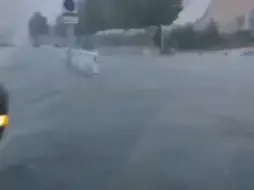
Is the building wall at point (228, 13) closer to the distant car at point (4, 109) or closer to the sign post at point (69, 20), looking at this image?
the sign post at point (69, 20)

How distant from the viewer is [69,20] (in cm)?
293

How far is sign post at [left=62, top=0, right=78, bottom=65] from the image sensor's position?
291cm

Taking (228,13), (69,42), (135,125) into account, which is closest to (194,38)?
(228,13)

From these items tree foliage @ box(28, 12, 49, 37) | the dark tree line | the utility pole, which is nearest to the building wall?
the dark tree line

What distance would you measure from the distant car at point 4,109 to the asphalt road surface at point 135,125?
0.11 meters

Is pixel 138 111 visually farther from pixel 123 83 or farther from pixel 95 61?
pixel 95 61

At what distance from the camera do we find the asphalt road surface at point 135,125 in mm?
2938

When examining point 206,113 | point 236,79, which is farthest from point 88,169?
point 236,79

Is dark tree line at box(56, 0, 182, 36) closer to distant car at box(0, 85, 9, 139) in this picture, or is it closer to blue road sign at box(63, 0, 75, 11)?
blue road sign at box(63, 0, 75, 11)

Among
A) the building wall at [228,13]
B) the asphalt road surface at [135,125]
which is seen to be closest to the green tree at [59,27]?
the asphalt road surface at [135,125]

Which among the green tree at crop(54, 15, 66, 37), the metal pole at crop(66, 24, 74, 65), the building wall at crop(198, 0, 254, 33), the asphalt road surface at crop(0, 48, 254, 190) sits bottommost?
the asphalt road surface at crop(0, 48, 254, 190)

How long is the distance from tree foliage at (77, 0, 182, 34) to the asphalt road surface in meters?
0.19

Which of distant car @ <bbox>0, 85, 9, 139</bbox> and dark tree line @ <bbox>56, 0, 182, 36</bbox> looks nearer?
distant car @ <bbox>0, 85, 9, 139</bbox>

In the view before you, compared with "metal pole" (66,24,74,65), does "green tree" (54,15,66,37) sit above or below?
above
